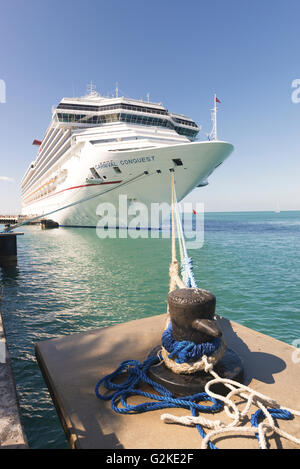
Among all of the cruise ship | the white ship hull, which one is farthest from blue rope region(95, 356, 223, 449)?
the cruise ship

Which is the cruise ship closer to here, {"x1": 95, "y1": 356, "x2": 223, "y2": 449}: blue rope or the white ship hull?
the white ship hull

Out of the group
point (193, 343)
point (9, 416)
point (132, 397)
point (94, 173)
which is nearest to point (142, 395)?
point (132, 397)

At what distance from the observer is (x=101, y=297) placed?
9.52m

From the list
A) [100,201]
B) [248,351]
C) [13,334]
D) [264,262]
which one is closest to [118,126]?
[100,201]

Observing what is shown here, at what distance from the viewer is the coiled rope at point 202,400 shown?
7.27ft

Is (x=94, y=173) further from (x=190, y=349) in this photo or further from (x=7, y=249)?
(x=190, y=349)

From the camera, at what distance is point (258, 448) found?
2.09m

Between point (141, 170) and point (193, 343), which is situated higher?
point (141, 170)

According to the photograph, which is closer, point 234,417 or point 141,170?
point 234,417

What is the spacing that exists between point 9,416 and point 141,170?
71.2ft

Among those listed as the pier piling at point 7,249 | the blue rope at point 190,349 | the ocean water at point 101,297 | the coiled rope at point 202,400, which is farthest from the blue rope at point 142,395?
the pier piling at point 7,249

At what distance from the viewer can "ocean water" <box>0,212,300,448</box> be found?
14.6ft

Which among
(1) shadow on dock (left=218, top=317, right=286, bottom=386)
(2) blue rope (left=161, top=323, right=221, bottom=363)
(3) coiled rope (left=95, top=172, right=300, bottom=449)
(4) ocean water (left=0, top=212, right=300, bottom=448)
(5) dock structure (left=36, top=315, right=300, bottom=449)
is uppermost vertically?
(2) blue rope (left=161, top=323, right=221, bottom=363)

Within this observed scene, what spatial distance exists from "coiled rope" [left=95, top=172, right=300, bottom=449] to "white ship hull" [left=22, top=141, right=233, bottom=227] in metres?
16.6
